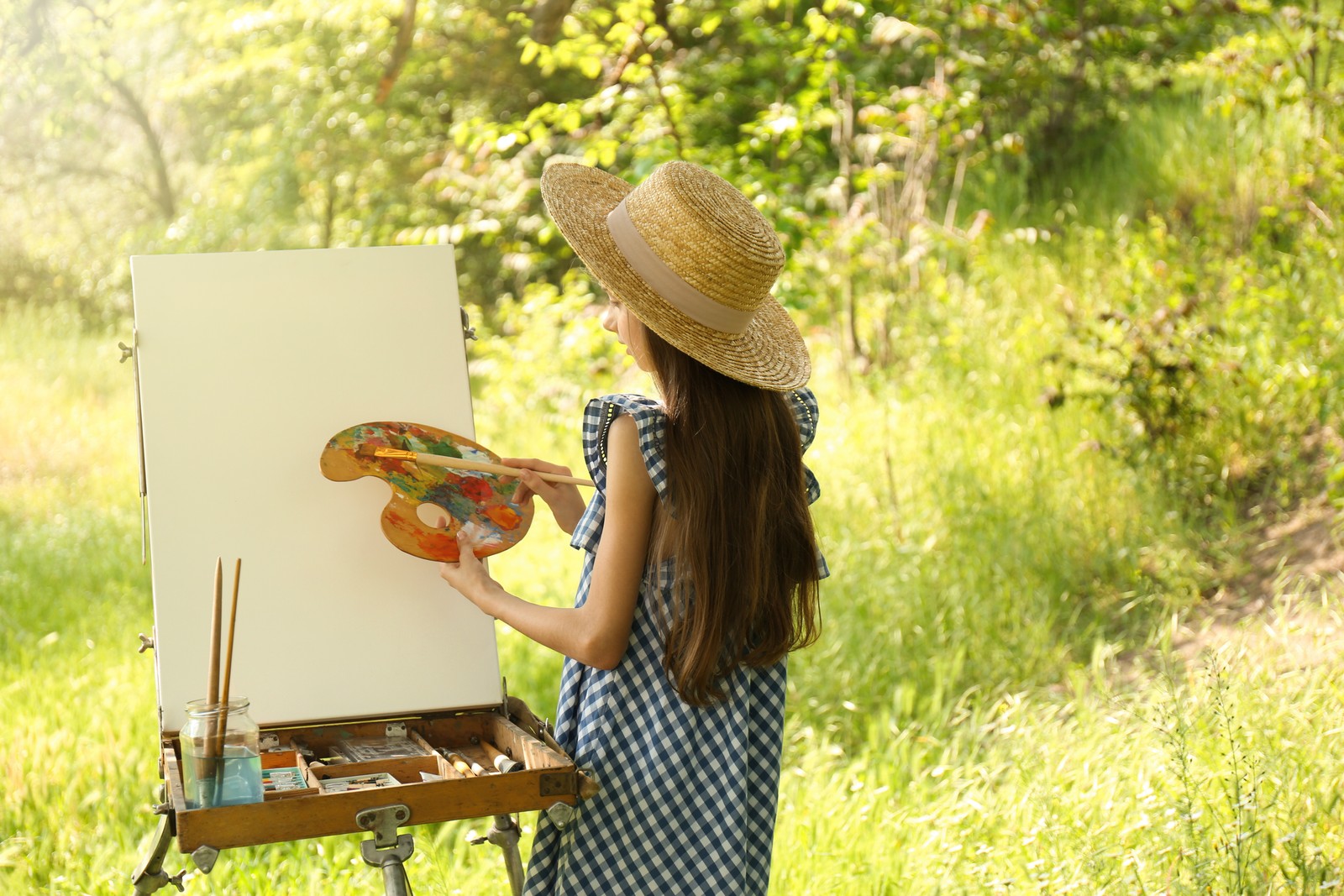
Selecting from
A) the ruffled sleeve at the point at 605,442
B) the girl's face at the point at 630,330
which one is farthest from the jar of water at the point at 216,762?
the girl's face at the point at 630,330

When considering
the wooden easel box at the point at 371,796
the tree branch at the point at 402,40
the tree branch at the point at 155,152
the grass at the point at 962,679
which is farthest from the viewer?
the tree branch at the point at 155,152

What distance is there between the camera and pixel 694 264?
1.54m

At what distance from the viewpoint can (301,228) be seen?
→ 1014 cm

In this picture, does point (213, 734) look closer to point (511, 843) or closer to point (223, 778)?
point (223, 778)

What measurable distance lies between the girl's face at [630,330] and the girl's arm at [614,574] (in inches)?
4.8

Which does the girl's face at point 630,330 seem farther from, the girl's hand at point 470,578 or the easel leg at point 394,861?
the easel leg at point 394,861

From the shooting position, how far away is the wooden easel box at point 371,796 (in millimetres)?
1278

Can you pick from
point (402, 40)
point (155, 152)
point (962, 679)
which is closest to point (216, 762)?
point (962, 679)

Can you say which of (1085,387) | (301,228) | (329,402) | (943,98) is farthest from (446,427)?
(301,228)

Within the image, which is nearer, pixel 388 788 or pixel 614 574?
pixel 388 788

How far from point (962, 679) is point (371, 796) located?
2369 mm

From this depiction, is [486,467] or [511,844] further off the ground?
[486,467]

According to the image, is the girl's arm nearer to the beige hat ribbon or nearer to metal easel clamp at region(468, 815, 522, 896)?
the beige hat ribbon

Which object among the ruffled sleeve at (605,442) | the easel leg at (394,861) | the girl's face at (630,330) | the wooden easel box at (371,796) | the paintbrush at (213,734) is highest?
the girl's face at (630,330)
